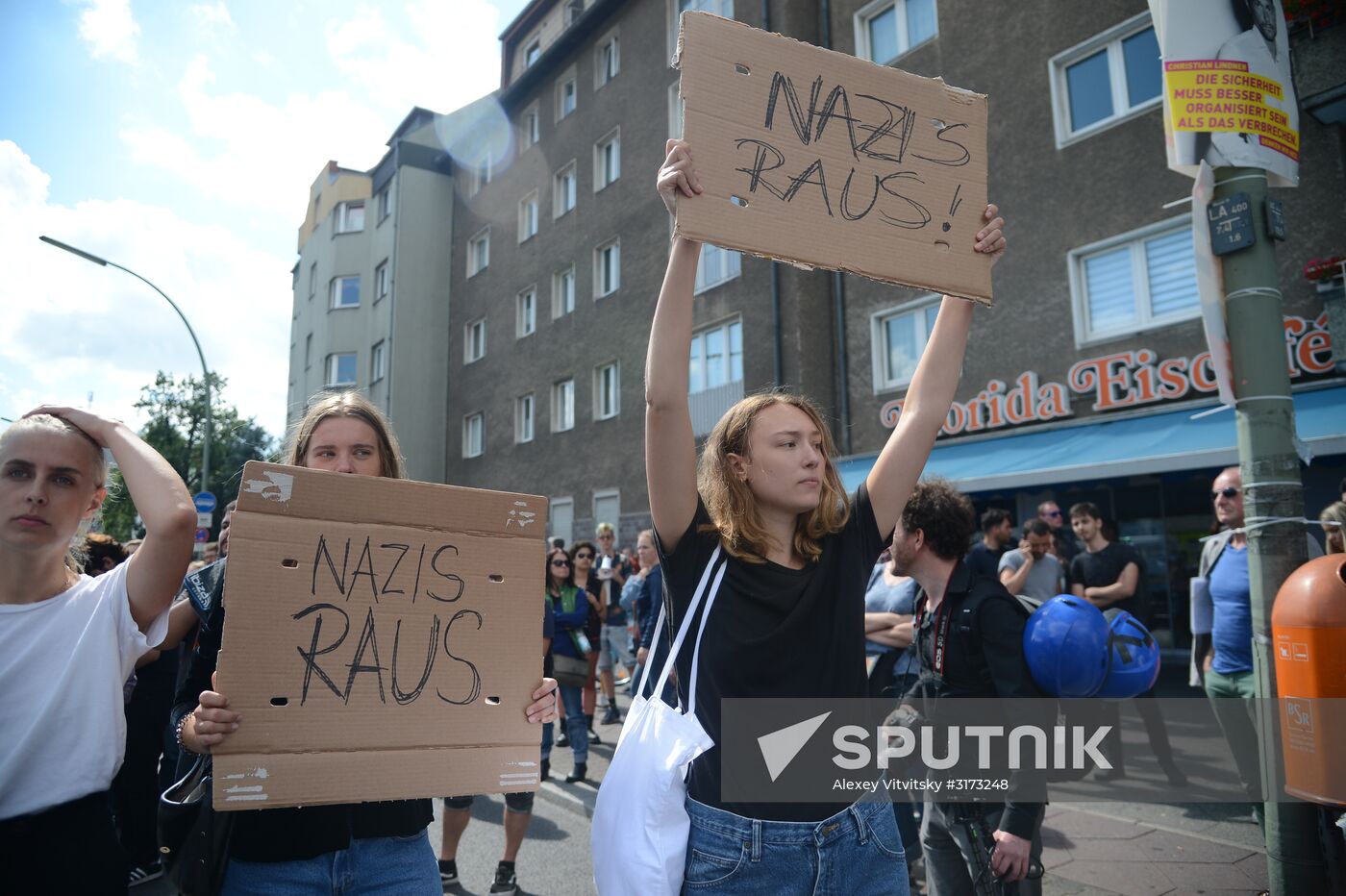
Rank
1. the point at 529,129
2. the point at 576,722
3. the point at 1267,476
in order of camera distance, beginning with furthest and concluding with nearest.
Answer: the point at 529,129 → the point at 576,722 → the point at 1267,476

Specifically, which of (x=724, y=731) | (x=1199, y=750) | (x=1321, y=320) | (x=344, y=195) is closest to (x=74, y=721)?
(x=724, y=731)

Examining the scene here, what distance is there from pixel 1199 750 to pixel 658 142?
1636 cm

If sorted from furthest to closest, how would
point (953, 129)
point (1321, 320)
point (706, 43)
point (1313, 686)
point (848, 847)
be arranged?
point (1321, 320) → point (1313, 686) → point (953, 129) → point (706, 43) → point (848, 847)

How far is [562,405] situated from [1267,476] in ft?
64.7

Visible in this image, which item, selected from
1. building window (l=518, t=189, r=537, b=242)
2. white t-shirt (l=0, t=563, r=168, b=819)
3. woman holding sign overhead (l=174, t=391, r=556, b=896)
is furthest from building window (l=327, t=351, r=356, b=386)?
woman holding sign overhead (l=174, t=391, r=556, b=896)

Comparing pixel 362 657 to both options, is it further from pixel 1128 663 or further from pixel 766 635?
pixel 1128 663

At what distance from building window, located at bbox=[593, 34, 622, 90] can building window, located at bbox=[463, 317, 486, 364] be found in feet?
26.6

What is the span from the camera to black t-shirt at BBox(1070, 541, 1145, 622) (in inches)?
279

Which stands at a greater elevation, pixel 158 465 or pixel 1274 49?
pixel 1274 49

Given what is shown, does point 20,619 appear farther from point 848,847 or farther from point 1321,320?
point 1321,320

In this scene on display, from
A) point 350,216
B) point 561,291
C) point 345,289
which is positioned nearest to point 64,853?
point 561,291

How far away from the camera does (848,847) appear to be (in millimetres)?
1913

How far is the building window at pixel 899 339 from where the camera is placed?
14.2 metres

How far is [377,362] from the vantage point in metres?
30.1
